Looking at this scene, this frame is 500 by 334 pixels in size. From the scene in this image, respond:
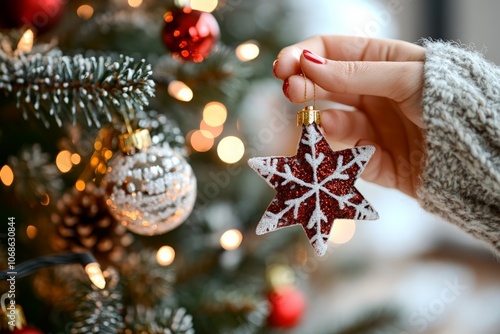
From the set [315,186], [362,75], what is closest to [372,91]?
[362,75]

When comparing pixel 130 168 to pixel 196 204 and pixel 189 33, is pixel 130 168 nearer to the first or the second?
pixel 189 33

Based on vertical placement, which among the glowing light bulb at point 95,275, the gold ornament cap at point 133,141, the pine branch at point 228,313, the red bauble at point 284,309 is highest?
the gold ornament cap at point 133,141

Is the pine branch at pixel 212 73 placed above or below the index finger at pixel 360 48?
below

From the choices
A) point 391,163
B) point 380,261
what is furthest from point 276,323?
point 380,261

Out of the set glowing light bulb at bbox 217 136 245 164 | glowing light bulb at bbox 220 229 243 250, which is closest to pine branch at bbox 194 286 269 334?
glowing light bulb at bbox 220 229 243 250

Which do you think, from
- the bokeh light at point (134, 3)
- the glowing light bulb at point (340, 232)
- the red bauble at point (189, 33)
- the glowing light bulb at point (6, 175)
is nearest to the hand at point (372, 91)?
the red bauble at point (189, 33)

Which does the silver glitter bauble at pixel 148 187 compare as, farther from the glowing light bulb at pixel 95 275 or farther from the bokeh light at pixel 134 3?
the bokeh light at pixel 134 3
